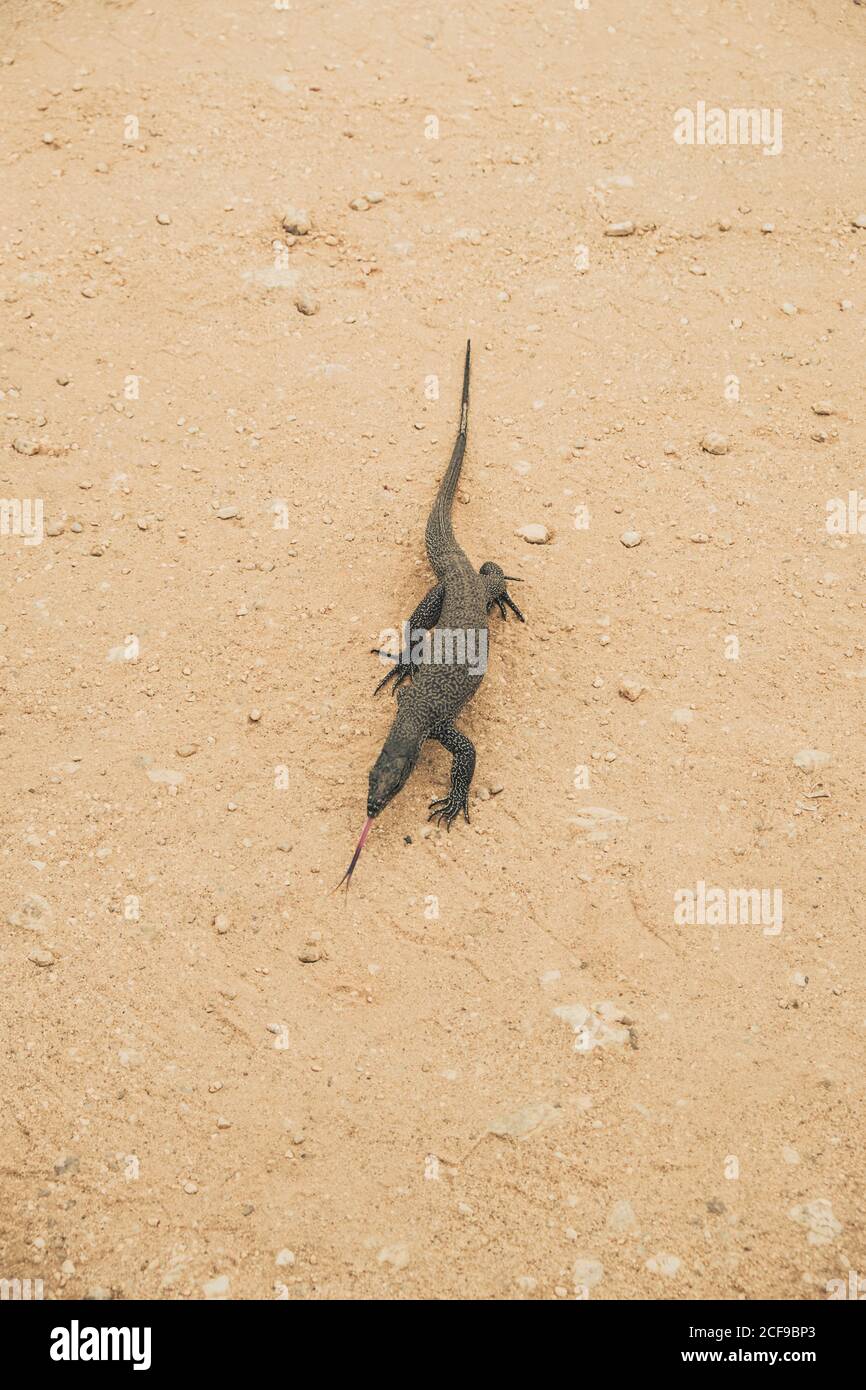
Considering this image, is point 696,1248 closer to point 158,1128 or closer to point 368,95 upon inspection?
point 158,1128

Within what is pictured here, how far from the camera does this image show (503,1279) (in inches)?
177

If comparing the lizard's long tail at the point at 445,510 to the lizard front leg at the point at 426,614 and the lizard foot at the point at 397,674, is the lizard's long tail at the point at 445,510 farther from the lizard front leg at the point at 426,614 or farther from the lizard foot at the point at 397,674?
the lizard foot at the point at 397,674

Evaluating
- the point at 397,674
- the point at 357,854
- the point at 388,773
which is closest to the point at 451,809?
the point at 388,773

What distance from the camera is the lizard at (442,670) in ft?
19.3

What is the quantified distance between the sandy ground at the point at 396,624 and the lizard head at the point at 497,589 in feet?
0.54

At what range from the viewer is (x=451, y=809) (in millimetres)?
5961

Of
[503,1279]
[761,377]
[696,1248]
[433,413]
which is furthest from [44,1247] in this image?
[761,377]

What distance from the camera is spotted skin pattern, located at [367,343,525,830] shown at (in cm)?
591

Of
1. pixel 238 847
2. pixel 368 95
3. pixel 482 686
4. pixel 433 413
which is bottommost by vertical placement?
pixel 238 847

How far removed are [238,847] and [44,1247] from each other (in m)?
2.25

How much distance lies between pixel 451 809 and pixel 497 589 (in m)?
1.74

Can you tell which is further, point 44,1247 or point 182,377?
point 182,377

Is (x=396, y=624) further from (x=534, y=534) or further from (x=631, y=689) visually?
(x=631, y=689)

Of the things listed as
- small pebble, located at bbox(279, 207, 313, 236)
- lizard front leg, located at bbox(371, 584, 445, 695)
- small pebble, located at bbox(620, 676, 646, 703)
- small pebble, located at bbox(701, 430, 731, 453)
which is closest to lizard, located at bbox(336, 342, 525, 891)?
lizard front leg, located at bbox(371, 584, 445, 695)
